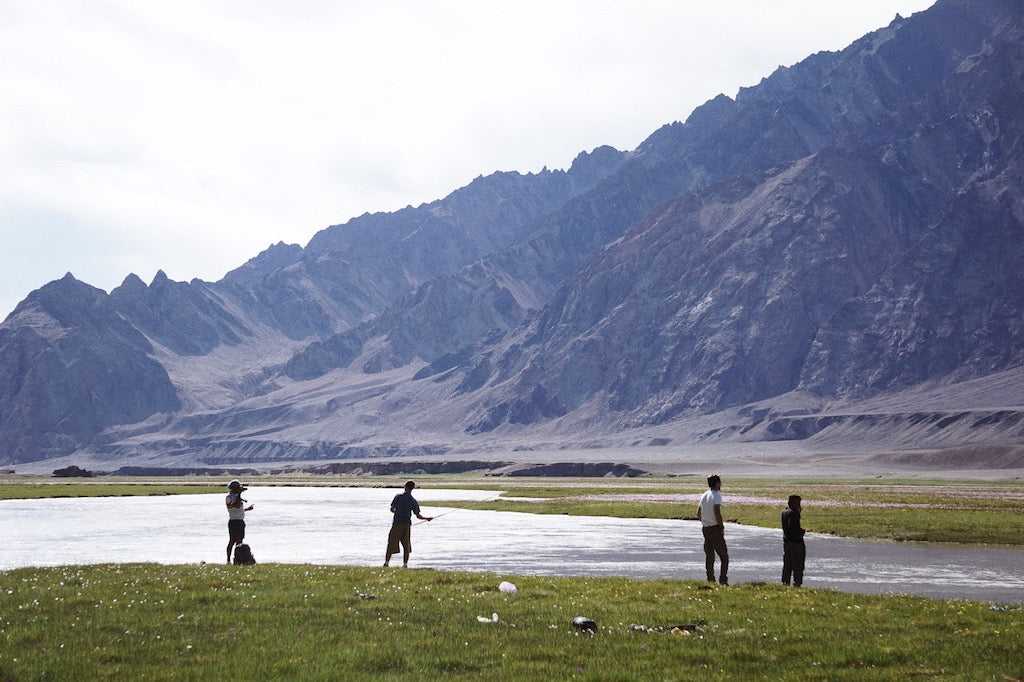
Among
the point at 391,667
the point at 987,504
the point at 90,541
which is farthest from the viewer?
the point at 987,504

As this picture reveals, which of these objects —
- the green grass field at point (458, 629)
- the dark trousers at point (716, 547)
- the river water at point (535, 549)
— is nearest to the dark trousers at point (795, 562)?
the dark trousers at point (716, 547)

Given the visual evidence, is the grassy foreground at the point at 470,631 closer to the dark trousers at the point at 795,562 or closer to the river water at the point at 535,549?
the dark trousers at the point at 795,562

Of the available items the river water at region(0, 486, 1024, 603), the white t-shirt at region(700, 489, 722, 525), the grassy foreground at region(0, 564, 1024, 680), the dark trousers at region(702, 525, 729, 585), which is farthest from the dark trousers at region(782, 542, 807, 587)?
the river water at region(0, 486, 1024, 603)

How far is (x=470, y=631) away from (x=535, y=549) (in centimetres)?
2695

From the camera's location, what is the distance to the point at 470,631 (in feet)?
65.2

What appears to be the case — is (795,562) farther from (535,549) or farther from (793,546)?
(535,549)

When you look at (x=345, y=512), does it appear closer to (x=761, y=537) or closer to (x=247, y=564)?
(x=761, y=537)

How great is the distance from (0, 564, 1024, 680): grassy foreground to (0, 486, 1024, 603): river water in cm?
895

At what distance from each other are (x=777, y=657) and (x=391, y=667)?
672 cm

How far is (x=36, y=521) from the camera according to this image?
67.6 metres

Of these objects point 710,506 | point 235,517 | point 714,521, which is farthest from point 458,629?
point 235,517

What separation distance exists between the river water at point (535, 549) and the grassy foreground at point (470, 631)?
8.95 metres

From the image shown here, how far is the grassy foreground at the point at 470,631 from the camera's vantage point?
55.3ft

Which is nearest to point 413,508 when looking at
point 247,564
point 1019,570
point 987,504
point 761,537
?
point 247,564
